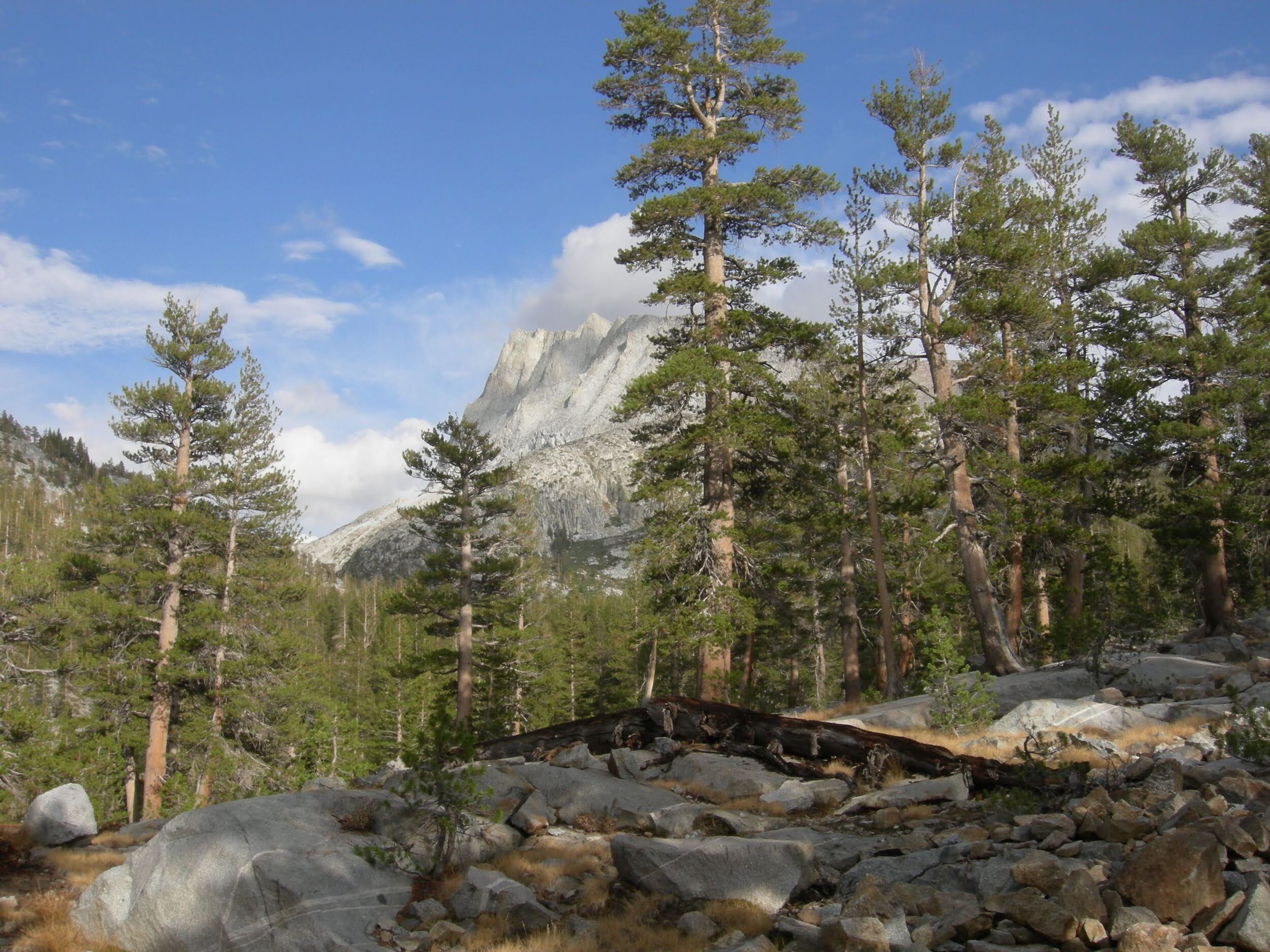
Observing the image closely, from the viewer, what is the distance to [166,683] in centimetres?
Result: 2411

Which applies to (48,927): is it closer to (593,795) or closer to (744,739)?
(593,795)

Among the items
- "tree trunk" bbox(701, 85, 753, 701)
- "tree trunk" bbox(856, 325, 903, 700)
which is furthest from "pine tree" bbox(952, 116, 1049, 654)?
"tree trunk" bbox(701, 85, 753, 701)

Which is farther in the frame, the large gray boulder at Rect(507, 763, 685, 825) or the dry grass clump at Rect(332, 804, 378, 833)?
the large gray boulder at Rect(507, 763, 685, 825)

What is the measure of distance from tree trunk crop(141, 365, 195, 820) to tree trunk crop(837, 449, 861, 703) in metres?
19.9

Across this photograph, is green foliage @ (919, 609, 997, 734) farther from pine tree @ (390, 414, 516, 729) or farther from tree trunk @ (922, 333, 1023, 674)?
pine tree @ (390, 414, 516, 729)

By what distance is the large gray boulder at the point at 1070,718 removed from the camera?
11281 mm

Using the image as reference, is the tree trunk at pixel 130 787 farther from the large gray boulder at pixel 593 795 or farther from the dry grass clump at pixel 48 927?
the large gray boulder at pixel 593 795

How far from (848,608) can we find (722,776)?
13.9 meters

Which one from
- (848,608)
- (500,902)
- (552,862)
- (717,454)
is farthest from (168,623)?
(500,902)

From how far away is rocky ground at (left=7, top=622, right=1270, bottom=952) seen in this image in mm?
5102

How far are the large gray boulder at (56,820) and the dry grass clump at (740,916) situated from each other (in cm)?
797

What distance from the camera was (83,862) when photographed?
8.91 meters

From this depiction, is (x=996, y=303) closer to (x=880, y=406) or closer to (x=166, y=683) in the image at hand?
(x=880, y=406)

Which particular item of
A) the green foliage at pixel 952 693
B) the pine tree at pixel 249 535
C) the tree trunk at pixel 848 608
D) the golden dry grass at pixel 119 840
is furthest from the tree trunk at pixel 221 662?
the green foliage at pixel 952 693
